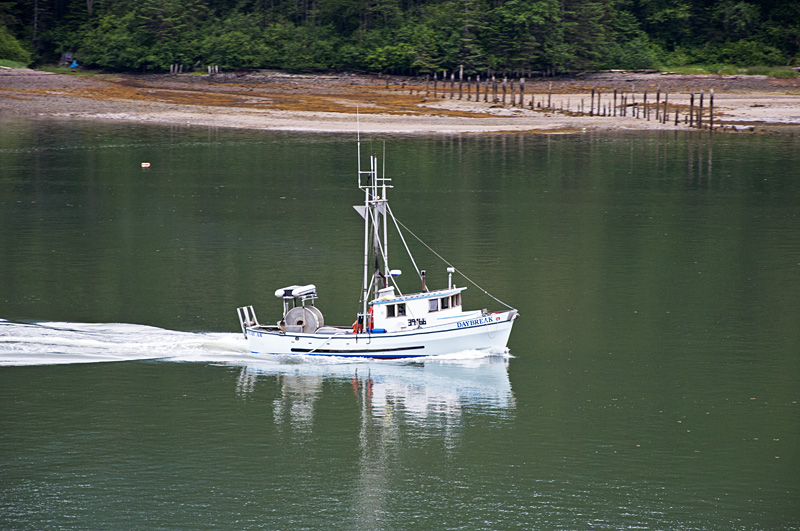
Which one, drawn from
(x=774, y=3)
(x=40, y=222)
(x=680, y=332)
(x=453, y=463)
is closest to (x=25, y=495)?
(x=453, y=463)

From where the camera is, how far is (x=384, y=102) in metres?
116

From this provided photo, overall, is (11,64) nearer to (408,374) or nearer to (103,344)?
(103,344)

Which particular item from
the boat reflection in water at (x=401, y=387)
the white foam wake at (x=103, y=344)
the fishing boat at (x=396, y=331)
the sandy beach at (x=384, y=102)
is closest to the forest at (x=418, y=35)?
the sandy beach at (x=384, y=102)

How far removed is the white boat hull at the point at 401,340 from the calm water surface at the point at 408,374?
500 mm

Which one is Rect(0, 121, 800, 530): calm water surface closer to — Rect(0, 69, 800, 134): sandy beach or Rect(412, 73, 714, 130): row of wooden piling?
Rect(0, 69, 800, 134): sandy beach

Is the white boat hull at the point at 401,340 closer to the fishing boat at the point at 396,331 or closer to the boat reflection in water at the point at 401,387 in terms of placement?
the fishing boat at the point at 396,331

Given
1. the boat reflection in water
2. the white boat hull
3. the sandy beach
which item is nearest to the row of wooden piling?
the sandy beach

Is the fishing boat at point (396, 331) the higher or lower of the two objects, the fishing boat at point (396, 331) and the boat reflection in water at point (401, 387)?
the higher

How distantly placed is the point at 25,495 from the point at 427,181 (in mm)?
51629

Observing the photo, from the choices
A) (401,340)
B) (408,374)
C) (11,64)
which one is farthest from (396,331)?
(11,64)

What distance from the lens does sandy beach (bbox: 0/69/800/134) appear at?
105 metres

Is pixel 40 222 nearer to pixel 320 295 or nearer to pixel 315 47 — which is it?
pixel 320 295

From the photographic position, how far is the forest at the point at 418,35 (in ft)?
429

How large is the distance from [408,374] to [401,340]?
136 centimetres
